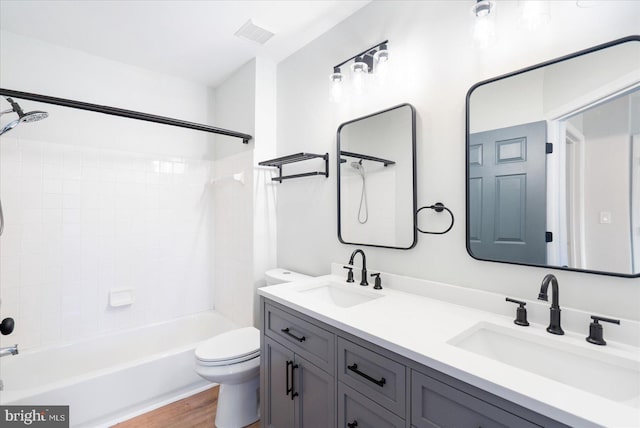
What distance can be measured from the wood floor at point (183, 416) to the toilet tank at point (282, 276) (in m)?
0.88

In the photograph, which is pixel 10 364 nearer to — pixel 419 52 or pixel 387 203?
pixel 387 203

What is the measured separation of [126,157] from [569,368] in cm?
304

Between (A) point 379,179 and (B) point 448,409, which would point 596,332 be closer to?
(B) point 448,409

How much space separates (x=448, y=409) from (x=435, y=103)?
127cm

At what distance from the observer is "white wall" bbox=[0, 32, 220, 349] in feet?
6.89

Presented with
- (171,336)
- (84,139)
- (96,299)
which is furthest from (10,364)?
(84,139)

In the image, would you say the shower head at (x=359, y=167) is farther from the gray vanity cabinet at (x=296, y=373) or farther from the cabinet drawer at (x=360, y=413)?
the cabinet drawer at (x=360, y=413)

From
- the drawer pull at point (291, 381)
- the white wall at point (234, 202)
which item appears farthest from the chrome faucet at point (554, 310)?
the white wall at point (234, 202)

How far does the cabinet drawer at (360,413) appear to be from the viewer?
0.99 metres

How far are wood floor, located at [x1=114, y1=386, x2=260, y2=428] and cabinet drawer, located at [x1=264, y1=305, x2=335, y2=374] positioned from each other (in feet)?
2.68

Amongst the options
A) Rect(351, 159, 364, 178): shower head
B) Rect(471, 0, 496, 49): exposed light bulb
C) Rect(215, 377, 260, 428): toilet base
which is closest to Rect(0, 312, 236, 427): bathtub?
Rect(215, 377, 260, 428): toilet base

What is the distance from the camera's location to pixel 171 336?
265cm

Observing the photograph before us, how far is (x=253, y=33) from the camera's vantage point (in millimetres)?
2074

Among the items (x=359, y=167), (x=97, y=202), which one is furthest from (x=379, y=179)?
(x=97, y=202)
